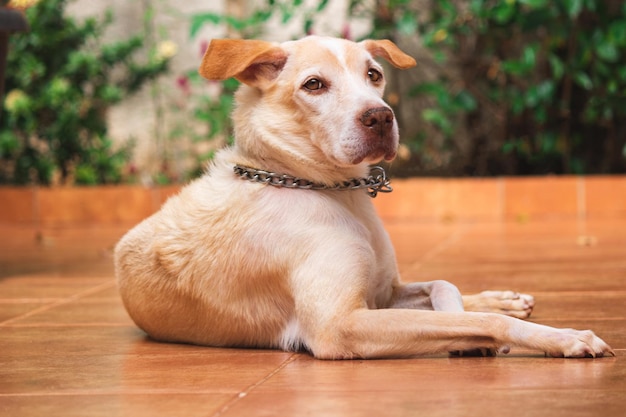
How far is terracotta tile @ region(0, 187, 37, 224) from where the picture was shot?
328 inches

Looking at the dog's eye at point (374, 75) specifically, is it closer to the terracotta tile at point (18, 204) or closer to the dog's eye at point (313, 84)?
the dog's eye at point (313, 84)

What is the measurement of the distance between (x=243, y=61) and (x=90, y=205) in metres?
5.57

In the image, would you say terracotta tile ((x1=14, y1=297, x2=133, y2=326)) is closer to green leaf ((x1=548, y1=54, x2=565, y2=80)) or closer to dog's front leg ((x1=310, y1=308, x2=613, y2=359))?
dog's front leg ((x1=310, y1=308, x2=613, y2=359))

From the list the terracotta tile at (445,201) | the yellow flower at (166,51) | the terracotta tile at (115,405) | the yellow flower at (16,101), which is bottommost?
the terracotta tile at (445,201)

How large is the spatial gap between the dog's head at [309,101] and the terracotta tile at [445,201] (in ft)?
15.5

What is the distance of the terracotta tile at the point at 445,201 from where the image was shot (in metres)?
7.76

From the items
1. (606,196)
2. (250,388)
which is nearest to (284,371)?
(250,388)

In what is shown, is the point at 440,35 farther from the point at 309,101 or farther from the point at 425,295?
the point at 309,101

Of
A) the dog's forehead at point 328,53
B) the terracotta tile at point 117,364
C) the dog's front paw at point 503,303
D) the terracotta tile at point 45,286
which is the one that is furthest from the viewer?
the terracotta tile at point 45,286

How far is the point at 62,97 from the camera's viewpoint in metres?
8.29

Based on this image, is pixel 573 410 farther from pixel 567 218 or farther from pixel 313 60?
pixel 567 218

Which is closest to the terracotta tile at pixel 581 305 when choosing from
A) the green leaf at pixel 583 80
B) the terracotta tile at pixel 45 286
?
the terracotta tile at pixel 45 286

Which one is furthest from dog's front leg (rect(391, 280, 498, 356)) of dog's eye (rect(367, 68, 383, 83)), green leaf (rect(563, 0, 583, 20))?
green leaf (rect(563, 0, 583, 20))

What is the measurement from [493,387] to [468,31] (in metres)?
5.93
